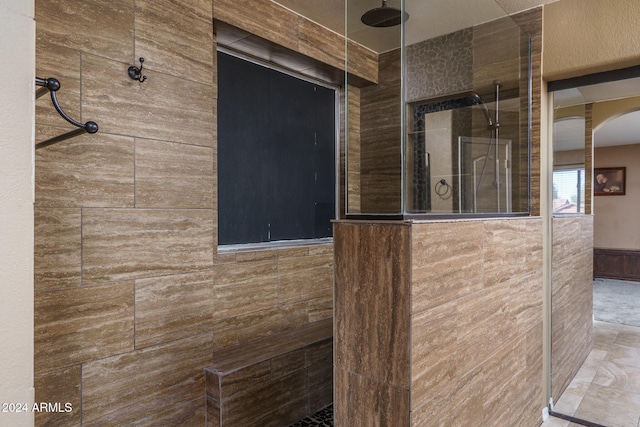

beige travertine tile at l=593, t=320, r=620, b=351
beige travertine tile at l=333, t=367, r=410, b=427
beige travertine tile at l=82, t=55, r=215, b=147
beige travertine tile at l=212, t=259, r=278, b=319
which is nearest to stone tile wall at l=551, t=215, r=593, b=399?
beige travertine tile at l=593, t=320, r=620, b=351

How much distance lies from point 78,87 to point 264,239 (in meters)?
1.42

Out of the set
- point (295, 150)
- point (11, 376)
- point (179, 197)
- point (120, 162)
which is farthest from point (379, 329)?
point (295, 150)

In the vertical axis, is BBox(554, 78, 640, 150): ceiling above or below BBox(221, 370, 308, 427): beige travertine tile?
above

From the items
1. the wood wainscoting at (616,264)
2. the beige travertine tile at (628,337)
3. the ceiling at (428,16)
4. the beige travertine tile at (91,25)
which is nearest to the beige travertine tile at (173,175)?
the beige travertine tile at (91,25)

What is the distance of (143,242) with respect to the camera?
1791mm

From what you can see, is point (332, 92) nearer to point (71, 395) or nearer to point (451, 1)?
point (451, 1)

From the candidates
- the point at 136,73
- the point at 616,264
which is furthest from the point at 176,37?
the point at 616,264

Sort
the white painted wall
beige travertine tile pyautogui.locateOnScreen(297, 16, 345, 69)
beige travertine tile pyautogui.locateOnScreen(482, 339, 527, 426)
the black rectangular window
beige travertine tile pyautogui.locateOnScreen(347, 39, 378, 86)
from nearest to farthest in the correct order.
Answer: the white painted wall, beige travertine tile pyautogui.locateOnScreen(347, 39, 378, 86), beige travertine tile pyautogui.locateOnScreen(482, 339, 527, 426), the black rectangular window, beige travertine tile pyautogui.locateOnScreen(297, 16, 345, 69)

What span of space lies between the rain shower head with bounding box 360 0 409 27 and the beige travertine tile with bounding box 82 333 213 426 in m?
1.73

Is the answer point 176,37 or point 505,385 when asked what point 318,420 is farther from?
point 176,37

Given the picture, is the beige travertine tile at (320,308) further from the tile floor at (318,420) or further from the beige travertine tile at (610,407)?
the beige travertine tile at (610,407)

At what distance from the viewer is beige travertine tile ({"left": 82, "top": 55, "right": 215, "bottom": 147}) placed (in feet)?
5.41

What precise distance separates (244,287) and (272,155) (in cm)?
93

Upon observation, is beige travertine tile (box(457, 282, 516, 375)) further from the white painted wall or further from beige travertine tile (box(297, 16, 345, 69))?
beige travertine tile (box(297, 16, 345, 69))
